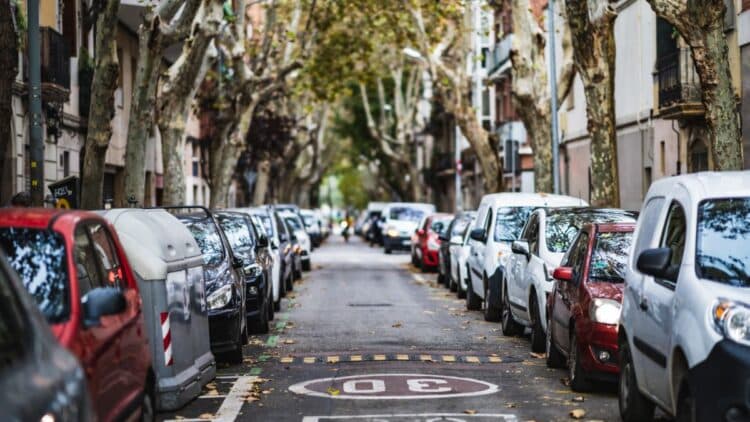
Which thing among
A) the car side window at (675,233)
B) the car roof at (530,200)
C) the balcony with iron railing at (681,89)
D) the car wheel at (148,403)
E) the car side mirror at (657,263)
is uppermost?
the balcony with iron railing at (681,89)

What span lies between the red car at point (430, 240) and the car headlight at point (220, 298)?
21.4 meters

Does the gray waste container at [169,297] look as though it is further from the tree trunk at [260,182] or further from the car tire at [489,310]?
the tree trunk at [260,182]

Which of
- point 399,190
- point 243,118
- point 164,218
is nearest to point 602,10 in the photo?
point 164,218

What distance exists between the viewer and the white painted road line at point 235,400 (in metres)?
11.4

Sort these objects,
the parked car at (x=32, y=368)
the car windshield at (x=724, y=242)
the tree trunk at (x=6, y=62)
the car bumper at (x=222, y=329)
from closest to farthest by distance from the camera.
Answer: the parked car at (x=32, y=368) < the car windshield at (x=724, y=242) < the car bumper at (x=222, y=329) < the tree trunk at (x=6, y=62)

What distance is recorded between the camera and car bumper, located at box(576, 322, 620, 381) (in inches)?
479

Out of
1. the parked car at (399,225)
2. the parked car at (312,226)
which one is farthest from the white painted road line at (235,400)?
the parked car at (312,226)

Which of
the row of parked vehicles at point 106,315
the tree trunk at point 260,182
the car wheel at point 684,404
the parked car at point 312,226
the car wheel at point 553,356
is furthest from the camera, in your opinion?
the tree trunk at point 260,182

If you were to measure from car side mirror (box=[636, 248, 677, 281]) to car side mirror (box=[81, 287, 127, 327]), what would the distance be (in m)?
3.44

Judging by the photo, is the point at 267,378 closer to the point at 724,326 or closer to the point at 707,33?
the point at 724,326

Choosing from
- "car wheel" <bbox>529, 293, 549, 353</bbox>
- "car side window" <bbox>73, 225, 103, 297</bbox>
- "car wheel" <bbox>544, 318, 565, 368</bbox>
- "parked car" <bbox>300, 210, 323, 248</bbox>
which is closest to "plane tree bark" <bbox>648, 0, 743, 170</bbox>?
"car wheel" <bbox>529, 293, 549, 353</bbox>

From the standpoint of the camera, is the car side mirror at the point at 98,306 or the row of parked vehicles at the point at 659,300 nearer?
the car side mirror at the point at 98,306

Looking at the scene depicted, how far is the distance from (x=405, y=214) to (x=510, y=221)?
3079 cm

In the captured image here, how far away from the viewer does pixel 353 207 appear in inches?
7333
